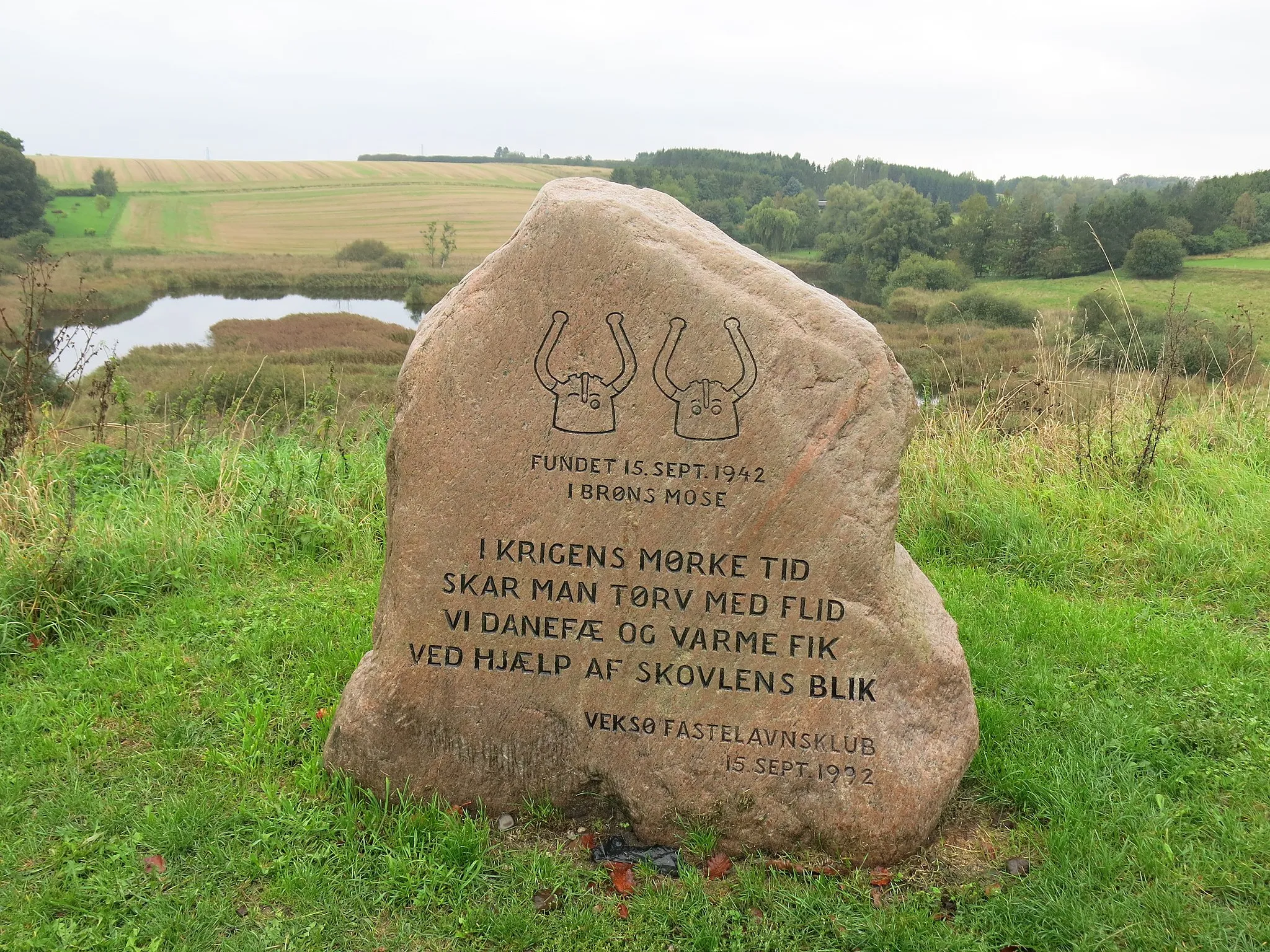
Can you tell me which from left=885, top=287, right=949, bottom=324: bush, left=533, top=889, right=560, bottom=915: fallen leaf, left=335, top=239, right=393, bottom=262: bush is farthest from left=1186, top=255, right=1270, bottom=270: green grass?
left=335, top=239, right=393, bottom=262: bush

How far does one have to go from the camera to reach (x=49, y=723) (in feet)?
13.5

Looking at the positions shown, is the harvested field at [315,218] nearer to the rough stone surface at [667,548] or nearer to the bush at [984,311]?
the bush at [984,311]

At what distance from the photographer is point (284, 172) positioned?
4275 centimetres

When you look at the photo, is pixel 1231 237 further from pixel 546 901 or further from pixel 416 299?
pixel 546 901

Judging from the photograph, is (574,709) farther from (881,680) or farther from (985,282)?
(985,282)

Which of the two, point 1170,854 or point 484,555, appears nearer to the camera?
point 1170,854

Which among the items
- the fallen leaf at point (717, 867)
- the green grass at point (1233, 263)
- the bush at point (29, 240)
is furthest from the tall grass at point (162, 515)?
the green grass at point (1233, 263)

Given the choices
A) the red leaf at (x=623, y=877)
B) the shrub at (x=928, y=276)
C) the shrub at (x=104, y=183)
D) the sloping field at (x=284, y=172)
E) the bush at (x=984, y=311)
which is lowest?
the red leaf at (x=623, y=877)

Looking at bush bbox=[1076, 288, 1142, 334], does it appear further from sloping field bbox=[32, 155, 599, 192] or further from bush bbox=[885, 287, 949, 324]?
sloping field bbox=[32, 155, 599, 192]

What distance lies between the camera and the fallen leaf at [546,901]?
303cm

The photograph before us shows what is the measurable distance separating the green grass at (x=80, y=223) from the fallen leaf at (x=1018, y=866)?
24.2 meters

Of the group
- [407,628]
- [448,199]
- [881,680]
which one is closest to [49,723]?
[407,628]

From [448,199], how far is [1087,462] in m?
30.5

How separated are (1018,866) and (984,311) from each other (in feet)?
49.7
